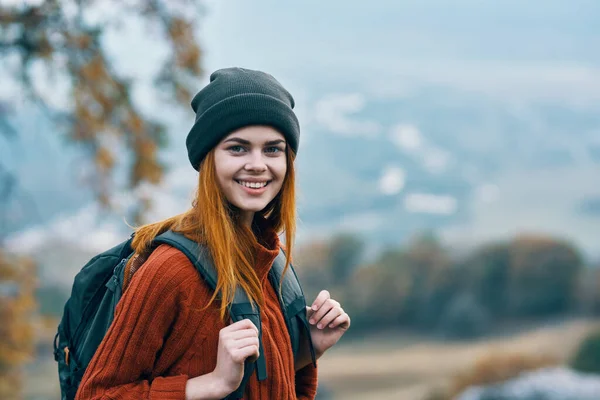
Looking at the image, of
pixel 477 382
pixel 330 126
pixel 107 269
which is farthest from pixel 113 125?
pixel 330 126

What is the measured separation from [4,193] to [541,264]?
29.8 ft

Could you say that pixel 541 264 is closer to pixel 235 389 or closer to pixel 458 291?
pixel 458 291

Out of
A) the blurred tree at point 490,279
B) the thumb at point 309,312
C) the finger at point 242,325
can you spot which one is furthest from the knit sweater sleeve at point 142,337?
the blurred tree at point 490,279

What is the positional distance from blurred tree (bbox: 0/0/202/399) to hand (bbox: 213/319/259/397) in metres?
4.81

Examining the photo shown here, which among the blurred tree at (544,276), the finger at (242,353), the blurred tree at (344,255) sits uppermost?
the blurred tree at (344,255)

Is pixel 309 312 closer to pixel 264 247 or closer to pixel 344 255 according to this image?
pixel 264 247

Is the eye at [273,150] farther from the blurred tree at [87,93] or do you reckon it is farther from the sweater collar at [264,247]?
the blurred tree at [87,93]

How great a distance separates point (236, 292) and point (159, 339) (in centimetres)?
19

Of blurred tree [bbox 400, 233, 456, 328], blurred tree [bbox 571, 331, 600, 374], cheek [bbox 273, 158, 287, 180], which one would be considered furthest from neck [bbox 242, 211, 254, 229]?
blurred tree [bbox 400, 233, 456, 328]

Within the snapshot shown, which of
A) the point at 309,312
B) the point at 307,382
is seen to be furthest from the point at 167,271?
the point at 307,382

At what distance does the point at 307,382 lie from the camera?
2.04 m

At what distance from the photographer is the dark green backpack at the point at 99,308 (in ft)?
5.48

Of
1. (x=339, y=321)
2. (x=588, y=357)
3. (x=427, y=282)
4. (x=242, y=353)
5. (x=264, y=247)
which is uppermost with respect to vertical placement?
(x=427, y=282)

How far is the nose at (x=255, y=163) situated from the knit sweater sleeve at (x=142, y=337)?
255 millimetres
